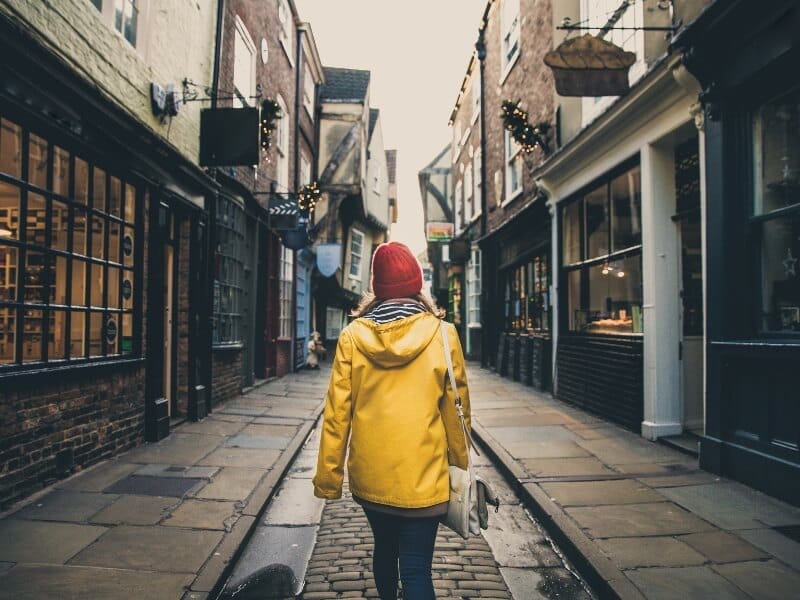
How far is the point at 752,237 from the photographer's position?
5.38m

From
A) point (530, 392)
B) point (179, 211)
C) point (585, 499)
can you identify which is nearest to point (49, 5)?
point (179, 211)

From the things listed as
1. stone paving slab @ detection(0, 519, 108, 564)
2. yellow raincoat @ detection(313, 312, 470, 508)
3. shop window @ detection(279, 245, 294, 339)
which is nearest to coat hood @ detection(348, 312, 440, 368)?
yellow raincoat @ detection(313, 312, 470, 508)

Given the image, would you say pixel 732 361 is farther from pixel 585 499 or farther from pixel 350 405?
pixel 350 405

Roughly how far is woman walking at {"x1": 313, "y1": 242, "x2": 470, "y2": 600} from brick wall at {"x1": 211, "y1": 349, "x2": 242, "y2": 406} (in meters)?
7.13

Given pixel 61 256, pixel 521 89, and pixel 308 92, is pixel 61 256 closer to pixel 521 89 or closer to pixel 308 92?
pixel 521 89

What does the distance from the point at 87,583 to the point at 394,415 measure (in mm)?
2098

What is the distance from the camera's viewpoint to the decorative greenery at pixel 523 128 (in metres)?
11.1

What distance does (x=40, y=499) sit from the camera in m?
4.71

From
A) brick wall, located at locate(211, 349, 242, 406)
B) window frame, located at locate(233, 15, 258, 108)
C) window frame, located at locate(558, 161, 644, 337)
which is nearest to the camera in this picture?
window frame, located at locate(558, 161, 644, 337)

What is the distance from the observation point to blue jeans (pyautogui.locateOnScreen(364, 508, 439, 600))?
243 centimetres

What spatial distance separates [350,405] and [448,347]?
1.61 ft

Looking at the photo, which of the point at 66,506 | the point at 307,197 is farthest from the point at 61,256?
the point at 307,197

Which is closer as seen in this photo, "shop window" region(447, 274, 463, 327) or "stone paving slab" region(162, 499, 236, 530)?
"stone paving slab" region(162, 499, 236, 530)

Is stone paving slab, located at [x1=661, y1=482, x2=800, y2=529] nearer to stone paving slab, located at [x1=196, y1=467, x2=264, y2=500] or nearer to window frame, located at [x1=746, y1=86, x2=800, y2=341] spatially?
window frame, located at [x1=746, y1=86, x2=800, y2=341]
